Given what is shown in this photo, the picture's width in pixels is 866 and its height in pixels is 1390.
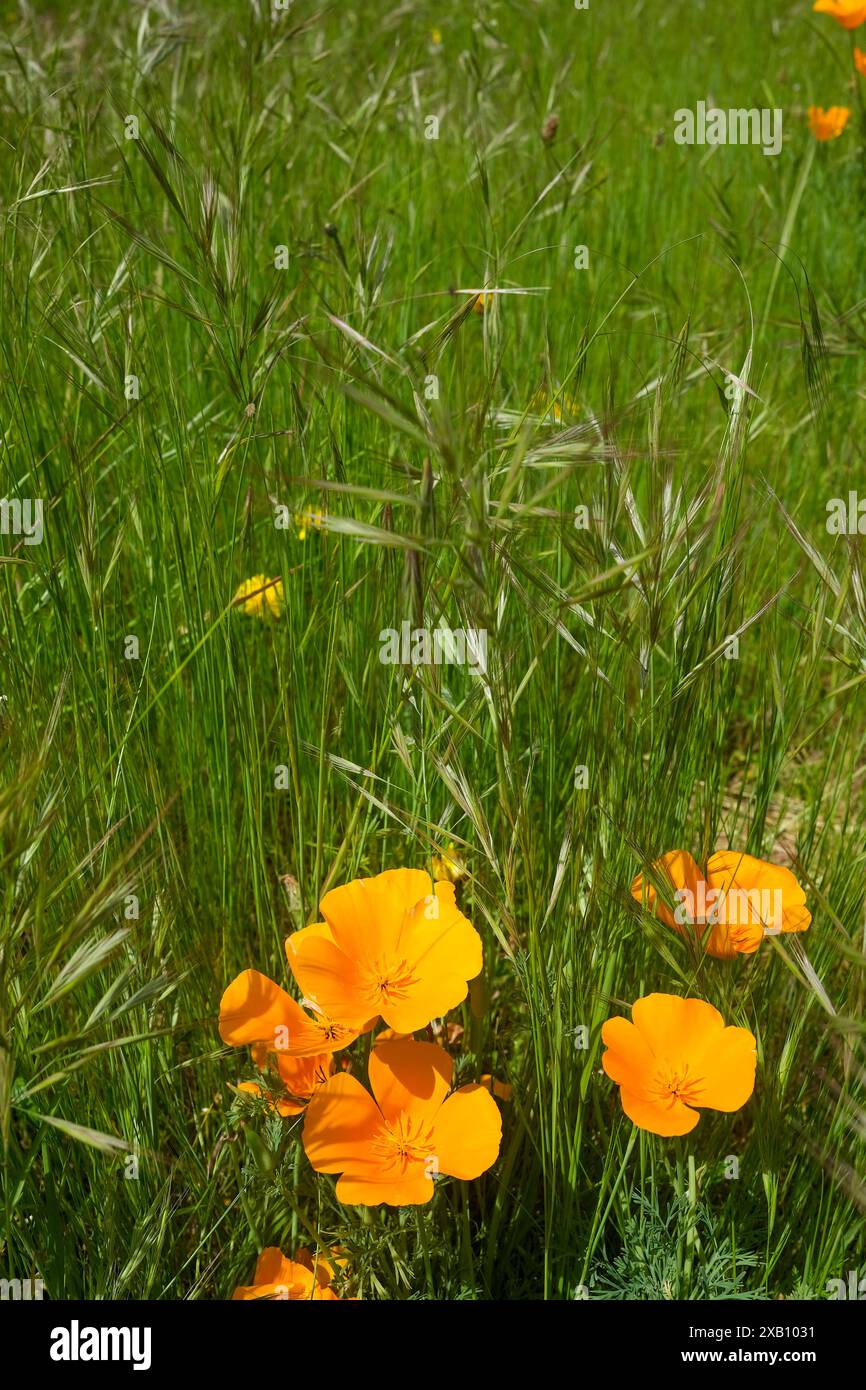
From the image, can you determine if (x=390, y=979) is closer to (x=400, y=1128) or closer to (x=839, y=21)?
(x=400, y=1128)

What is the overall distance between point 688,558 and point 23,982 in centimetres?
68

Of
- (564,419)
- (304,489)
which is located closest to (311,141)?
(304,489)

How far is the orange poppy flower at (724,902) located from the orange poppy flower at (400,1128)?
227mm

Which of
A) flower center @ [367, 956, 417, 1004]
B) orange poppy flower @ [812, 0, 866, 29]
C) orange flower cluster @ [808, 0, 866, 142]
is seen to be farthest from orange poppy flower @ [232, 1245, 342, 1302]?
orange poppy flower @ [812, 0, 866, 29]

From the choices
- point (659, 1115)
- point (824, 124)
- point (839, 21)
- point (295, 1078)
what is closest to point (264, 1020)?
point (295, 1078)

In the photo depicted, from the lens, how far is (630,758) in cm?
104

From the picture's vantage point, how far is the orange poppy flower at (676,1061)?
3.18ft

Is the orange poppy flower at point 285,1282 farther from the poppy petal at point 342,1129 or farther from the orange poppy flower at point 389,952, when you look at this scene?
the orange poppy flower at point 389,952

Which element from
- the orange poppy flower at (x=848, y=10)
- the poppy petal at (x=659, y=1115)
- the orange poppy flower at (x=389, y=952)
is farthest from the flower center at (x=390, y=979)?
the orange poppy flower at (x=848, y=10)

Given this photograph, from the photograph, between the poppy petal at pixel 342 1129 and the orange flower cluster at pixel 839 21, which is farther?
the orange flower cluster at pixel 839 21

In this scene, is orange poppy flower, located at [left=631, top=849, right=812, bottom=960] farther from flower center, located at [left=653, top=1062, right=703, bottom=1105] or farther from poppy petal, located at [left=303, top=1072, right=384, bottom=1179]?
poppy petal, located at [left=303, top=1072, right=384, bottom=1179]

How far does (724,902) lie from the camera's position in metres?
1.03

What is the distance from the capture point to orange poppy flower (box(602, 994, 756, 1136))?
970 millimetres
